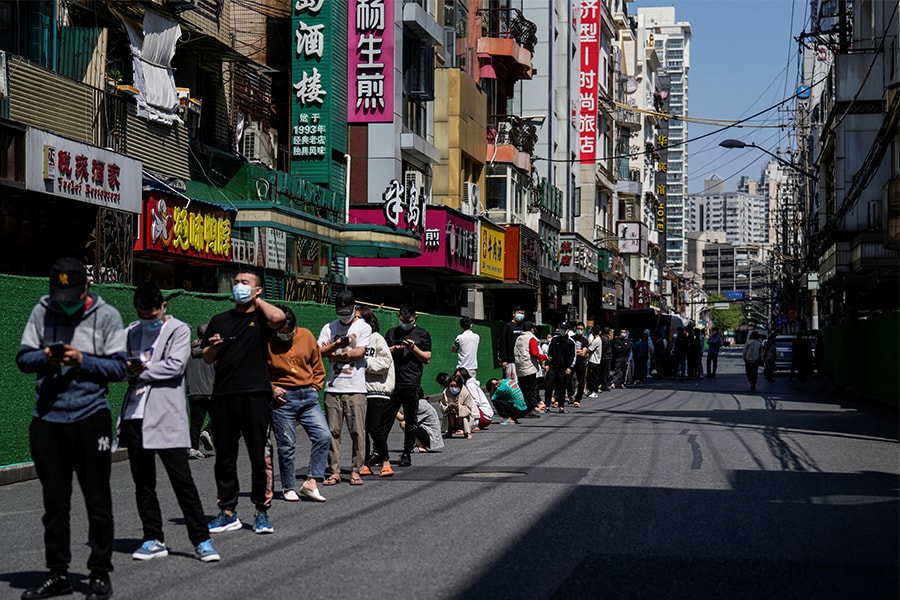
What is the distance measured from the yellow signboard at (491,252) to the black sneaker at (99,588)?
33.2 metres

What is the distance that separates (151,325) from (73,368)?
1.17 metres

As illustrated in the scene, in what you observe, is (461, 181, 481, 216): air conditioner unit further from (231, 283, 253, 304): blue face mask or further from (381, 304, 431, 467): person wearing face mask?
(231, 283, 253, 304): blue face mask

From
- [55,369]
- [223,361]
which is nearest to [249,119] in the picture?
[223,361]

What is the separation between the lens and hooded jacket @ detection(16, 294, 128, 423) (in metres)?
7.35

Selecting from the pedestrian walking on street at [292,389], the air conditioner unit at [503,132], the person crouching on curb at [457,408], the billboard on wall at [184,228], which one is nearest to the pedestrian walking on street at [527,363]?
the person crouching on curb at [457,408]

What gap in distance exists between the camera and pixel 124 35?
22.0 meters

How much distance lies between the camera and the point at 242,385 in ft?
31.2

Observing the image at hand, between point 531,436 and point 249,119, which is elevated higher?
point 249,119

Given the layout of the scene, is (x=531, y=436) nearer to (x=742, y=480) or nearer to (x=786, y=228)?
(x=742, y=480)

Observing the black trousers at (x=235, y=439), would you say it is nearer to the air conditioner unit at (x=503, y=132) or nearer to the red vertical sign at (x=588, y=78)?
the air conditioner unit at (x=503, y=132)

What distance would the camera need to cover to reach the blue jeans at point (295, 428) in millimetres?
11148

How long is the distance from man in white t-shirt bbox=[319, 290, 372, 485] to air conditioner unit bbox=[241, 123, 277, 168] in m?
15.2

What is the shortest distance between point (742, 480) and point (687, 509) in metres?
2.40

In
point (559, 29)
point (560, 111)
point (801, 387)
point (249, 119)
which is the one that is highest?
point (559, 29)
